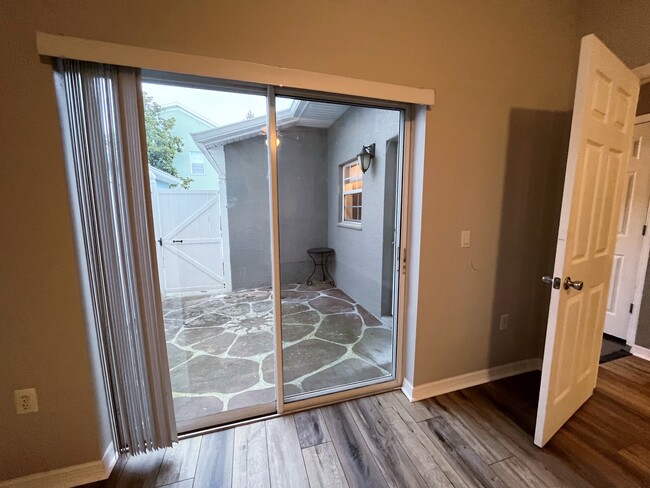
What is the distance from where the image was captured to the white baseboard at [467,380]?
192cm

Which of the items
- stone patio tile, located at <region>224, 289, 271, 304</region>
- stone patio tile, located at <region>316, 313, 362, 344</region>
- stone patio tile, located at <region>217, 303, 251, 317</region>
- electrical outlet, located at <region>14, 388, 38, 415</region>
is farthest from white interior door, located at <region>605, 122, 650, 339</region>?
electrical outlet, located at <region>14, 388, 38, 415</region>

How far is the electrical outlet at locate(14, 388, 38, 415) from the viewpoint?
122cm

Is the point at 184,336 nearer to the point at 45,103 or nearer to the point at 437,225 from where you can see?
the point at 45,103

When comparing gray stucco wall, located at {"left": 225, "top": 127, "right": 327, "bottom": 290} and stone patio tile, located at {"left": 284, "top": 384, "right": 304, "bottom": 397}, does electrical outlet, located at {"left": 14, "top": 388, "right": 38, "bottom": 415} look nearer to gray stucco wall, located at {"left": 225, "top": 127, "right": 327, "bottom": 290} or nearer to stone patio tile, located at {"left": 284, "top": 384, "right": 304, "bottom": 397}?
gray stucco wall, located at {"left": 225, "top": 127, "right": 327, "bottom": 290}

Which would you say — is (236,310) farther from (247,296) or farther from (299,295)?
(299,295)

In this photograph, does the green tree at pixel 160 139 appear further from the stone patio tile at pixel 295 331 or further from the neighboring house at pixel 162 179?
the stone patio tile at pixel 295 331

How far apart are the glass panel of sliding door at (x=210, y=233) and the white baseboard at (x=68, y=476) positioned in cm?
38

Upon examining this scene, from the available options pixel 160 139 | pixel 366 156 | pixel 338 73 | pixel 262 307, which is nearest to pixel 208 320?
pixel 262 307

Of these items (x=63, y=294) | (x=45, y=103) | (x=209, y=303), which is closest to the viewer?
(x=45, y=103)

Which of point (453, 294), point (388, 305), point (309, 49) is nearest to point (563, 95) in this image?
point (453, 294)

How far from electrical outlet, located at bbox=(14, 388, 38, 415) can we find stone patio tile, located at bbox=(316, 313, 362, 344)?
6.03 ft

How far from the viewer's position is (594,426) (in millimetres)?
1659

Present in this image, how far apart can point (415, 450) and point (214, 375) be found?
4.85 ft

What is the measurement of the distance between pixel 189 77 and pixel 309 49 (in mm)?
638
